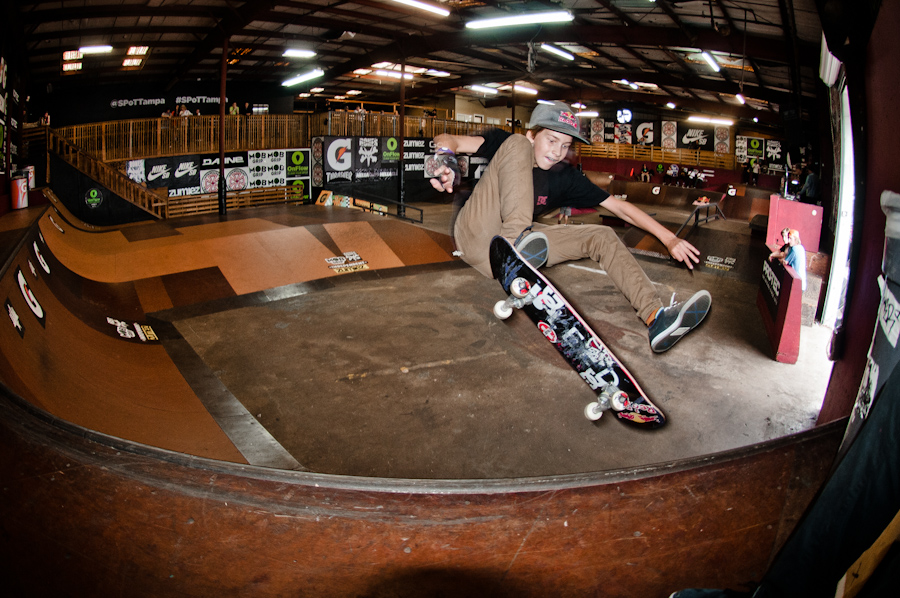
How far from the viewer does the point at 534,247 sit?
375 centimetres

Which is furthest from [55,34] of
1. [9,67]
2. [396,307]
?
[396,307]

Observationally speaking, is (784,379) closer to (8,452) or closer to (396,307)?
(396,307)

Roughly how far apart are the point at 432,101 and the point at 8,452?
34652 mm

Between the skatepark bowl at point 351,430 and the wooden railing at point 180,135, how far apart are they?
3.95m

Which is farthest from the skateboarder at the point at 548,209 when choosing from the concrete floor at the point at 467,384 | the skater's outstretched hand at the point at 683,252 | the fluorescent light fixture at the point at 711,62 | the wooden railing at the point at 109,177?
the fluorescent light fixture at the point at 711,62

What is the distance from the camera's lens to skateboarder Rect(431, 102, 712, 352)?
3.47 metres

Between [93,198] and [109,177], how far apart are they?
0.92 meters

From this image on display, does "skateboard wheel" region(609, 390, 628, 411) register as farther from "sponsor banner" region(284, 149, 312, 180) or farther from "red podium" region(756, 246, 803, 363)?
"sponsor banner" region(284, 149, 312, 180)

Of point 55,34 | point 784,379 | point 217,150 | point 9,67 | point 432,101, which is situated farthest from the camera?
point 432,101

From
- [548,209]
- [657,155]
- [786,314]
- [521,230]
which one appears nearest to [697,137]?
[657,155]

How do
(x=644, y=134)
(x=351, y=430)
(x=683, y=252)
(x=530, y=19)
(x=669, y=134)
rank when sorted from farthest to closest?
1. (x=644, y=134)
2. (x=669, y=134)
3. (x=530, y=19)
4. (x=351, y=430)
5. (x=683, y=252)

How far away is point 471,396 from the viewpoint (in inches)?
209

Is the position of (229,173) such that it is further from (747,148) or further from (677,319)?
(747,148)

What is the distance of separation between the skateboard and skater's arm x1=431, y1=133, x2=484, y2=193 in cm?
57
